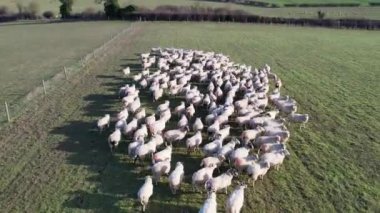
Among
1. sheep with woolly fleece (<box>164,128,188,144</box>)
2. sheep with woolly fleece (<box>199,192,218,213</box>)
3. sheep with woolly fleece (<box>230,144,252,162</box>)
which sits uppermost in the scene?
sheep with woolly fleece (<box>164,128,188,144</box>)

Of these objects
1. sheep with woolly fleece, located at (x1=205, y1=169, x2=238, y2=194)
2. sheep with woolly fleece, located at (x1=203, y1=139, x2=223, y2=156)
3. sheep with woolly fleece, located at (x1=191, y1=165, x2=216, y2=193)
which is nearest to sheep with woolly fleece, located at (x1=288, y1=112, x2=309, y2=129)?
sheep with woolly fleece, located at (x1=203, y1=139, x2=223, y2=156)

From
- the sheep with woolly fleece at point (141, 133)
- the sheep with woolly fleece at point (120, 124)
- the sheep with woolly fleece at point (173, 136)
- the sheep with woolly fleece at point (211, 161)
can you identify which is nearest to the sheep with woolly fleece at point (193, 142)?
the sheep with woolly fleece at point (173, 136)

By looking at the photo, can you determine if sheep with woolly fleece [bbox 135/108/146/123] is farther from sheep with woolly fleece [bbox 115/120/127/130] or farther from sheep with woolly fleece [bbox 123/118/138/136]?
sheep with woolly fleece [bbox 123/118/138/136]

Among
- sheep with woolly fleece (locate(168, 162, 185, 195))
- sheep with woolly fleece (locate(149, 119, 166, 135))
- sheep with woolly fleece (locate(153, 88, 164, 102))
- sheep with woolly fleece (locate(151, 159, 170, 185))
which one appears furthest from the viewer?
sheep with woolly fleece (locate(153, 88, 164, 102))

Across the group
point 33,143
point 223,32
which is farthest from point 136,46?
point 33,143

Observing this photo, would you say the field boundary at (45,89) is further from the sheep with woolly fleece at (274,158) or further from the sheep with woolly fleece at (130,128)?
the sheep with woolly fleece at (274,158)

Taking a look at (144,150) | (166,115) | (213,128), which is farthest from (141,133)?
(213,128)
